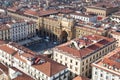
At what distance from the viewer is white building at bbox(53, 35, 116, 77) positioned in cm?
10800

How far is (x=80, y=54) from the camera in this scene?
10769 centimetres

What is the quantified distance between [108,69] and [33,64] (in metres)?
29.5

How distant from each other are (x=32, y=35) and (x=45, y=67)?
72502 millimetres

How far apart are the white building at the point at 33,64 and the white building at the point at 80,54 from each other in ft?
32.7

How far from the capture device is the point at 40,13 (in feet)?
625

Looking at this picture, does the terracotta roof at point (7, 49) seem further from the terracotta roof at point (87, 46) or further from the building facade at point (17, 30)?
the building facade at point (17, 30)

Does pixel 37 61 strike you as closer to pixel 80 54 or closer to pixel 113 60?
pixel 80 54

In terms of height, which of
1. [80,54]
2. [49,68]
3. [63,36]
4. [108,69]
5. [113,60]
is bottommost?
[63,36]

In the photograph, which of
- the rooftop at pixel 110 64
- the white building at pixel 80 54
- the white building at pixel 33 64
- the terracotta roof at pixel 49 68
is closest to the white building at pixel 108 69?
the rooftop at pixel 110 64

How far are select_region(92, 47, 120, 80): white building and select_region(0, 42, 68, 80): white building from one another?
1226 centimetres

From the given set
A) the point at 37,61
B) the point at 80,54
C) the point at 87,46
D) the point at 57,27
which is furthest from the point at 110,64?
the point at 57,27

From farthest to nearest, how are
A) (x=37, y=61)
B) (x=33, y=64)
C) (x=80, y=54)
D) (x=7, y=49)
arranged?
1. (x=7, y=49)
2. (x=80, y=54)
3. (x=37, y=61)
4. (x=33, y=64)

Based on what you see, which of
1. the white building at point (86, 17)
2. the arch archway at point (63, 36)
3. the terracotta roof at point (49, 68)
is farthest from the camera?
the white building at point (86, 17)

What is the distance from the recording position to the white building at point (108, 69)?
9281 cm
